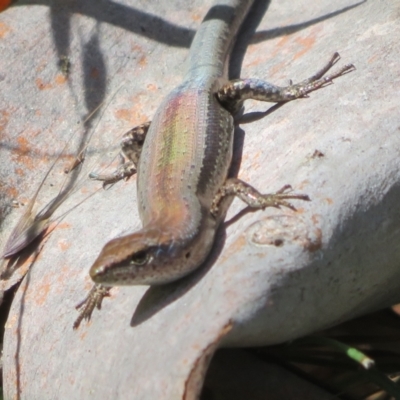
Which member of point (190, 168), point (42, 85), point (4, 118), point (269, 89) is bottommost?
point (4, 118)

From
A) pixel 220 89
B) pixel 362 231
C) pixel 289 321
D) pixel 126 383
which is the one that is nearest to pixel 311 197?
pixel 362 231

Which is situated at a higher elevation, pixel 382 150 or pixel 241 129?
pixel 382 150

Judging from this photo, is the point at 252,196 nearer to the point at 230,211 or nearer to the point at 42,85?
the point at 230,211

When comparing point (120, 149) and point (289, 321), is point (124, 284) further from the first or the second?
point (120, 149)

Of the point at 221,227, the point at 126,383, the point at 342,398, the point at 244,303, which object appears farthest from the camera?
the point at 342,398

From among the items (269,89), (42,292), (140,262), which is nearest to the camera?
(140,262)

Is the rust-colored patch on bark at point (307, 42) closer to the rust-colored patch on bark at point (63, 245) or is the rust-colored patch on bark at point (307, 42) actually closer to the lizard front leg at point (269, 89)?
the lizard front leg at point (269, 89)

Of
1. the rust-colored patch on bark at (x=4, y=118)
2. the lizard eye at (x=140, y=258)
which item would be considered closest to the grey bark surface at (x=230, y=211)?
the rust-colored patch on bark at (x=4, y=118)

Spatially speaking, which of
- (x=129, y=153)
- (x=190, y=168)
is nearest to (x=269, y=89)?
(x=190, y=168)
